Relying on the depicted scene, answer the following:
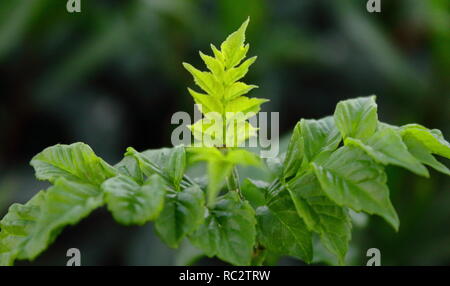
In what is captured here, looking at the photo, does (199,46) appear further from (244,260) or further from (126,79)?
(244,260)

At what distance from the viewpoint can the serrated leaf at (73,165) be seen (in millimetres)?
621

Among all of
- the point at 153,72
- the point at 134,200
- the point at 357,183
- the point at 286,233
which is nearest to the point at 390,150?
the point at 357,183

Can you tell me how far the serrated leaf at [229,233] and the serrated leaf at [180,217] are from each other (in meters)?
0.02

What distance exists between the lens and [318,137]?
714mm

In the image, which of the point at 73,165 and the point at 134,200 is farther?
the point at 73,165

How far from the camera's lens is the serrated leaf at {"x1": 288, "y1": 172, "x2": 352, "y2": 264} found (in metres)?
0.60

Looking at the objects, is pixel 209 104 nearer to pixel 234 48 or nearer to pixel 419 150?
pixel 234 48

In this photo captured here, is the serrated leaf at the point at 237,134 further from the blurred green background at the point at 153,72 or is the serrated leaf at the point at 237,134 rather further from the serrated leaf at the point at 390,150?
the blurred green background at the point at 153,72

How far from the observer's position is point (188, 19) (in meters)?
2.11

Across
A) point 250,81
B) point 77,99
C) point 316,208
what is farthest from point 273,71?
point 316,208

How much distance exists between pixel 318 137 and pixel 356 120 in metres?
0.06

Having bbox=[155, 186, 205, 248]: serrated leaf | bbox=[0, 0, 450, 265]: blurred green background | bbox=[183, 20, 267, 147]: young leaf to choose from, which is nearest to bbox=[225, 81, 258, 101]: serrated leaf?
bbox=[183, 20, 267, 147]: young leaf

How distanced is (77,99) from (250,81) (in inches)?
26.6

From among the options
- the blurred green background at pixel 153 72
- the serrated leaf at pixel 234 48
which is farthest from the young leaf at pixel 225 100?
the blurred green background at pixel 153 72
